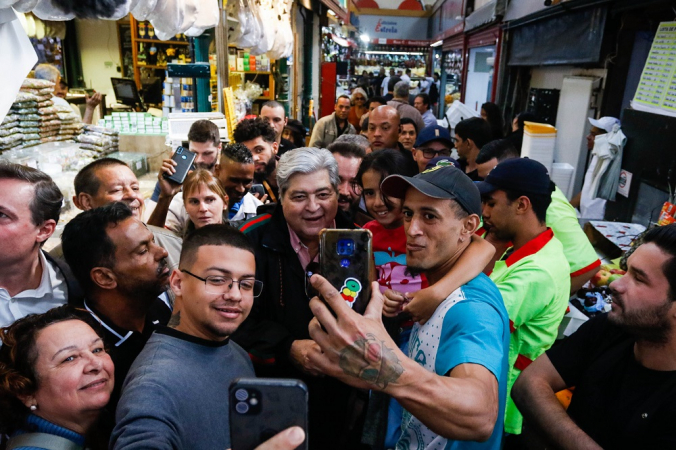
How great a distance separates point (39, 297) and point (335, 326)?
145cm

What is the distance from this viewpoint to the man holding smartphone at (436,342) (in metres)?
0.92

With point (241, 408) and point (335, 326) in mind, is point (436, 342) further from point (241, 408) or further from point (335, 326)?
point (241, 408)

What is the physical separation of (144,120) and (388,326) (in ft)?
14.2

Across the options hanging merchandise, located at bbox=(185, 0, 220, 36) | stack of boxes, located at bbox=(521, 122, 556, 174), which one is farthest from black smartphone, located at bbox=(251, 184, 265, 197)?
stack of boxes, located at bbox=(521, 122, 556, 174)

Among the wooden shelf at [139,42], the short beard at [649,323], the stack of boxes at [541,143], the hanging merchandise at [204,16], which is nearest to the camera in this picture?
the short beard at [649,323]

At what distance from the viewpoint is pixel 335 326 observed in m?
0.91

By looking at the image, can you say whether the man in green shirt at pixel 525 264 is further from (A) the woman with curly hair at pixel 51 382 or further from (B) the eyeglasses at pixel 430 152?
(B) the eyeglasses at pixel 430 152

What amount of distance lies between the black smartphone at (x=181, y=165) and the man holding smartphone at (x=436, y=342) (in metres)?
1.73

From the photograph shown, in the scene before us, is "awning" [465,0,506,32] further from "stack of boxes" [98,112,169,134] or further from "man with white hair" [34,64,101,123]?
"man with white hair" [34,64,101,123]

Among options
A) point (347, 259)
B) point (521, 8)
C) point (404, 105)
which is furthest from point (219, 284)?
point (521, 8)

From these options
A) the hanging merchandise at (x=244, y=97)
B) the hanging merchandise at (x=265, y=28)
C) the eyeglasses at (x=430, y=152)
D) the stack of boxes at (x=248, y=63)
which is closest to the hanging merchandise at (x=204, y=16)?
the hanging merchandise at (x=265, y=28)

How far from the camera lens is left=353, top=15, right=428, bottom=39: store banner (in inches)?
986

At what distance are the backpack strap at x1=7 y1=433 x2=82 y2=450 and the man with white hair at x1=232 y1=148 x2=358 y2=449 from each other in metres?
0.65

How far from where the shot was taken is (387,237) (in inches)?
82.9
